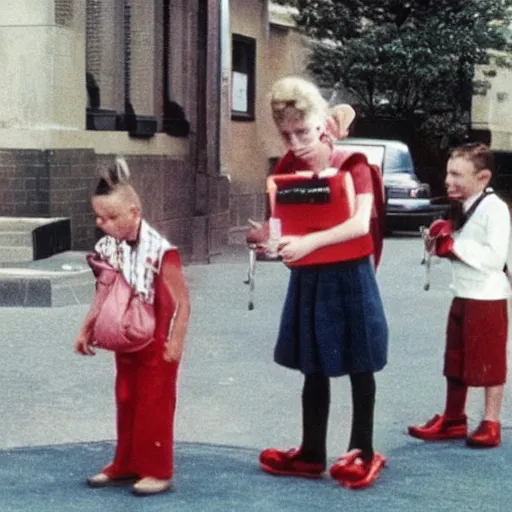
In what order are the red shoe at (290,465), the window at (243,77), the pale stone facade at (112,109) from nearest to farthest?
the red shoe at (290,465) → the pale stone facade at (112,109) → the window at (243,77)

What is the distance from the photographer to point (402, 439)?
6508mm

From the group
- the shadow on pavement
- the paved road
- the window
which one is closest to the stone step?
the paved road

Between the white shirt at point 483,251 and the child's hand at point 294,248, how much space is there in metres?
1.13

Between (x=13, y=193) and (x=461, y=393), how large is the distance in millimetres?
8312

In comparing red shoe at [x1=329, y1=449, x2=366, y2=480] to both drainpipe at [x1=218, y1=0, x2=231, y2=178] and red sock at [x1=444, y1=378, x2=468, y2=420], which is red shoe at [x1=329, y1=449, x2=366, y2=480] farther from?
drainpipe at [x1=218, y1=0, x2=231, y2=178]

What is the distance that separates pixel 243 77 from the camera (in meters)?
23.4

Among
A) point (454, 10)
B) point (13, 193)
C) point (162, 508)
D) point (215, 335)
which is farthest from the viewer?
point (454, 10)

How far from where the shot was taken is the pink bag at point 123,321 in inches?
203

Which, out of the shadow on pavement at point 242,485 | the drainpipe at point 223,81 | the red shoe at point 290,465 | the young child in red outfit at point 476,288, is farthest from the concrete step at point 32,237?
the red shoe at point 290,465

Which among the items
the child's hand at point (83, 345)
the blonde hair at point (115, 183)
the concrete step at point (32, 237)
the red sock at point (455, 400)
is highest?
the blonde hair at point (115, 183)

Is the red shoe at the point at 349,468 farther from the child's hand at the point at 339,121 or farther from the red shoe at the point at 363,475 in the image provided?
the child's hand at the point at 339,121

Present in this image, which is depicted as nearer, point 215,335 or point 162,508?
point 162,508

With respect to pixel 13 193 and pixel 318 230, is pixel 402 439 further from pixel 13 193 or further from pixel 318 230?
pixel 13 193

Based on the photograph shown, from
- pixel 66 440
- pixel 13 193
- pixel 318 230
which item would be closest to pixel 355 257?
pixel 318 230
